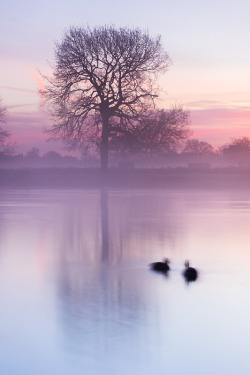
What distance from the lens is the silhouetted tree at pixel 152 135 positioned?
4891cm

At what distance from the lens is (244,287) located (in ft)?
30.8

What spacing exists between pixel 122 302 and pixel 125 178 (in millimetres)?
46105

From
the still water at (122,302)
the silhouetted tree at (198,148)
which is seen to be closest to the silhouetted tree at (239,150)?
the silhouetted tree at (198,148)

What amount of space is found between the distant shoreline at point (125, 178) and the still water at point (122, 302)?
35520mm

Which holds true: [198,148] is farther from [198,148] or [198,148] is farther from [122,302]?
[122,302]

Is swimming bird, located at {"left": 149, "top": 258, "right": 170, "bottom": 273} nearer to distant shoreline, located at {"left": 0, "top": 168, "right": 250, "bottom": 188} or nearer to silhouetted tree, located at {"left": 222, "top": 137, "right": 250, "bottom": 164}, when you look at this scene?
distant shoreline, located at {"left": 0, "top": 168, "right": 250, "bottom": 188}

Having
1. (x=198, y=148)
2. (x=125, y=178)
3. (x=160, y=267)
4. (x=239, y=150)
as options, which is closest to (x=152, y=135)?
(x=125, y=178)

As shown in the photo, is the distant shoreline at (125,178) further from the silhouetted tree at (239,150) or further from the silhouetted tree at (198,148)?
the silhouetted tree at (198,148)

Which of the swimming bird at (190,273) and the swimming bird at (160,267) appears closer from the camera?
the swimming bird at (190,273)

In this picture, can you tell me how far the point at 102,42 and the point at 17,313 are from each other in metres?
43.8

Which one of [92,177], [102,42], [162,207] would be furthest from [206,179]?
[162,207]

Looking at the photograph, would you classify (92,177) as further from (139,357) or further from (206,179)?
(139,357)

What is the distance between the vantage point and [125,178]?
54.3 meters

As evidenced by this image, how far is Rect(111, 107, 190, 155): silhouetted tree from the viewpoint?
4891 cm
